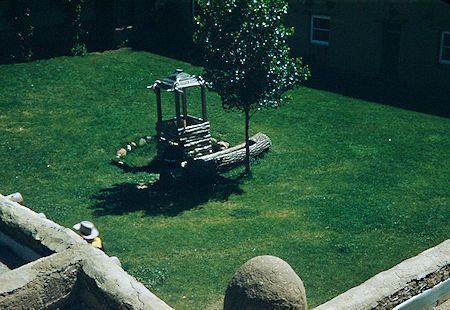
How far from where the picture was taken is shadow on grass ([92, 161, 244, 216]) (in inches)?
538

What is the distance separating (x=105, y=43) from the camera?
2653cm

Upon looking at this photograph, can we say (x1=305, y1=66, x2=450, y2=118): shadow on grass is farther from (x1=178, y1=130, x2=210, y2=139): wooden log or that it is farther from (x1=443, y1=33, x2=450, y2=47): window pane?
(x1=178, y1=130, x2=210, y2=139): wooden log

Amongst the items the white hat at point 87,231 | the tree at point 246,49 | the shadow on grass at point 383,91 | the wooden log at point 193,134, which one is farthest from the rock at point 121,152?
the shadow on grass at point 383,91

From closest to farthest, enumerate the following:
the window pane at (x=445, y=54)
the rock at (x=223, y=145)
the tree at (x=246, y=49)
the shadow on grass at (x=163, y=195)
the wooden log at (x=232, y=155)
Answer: the shadow on grass at (x=163, y=195) < the tree at (x=246, y=49) < the wooden log at (x=232, y=155) < the rock at (x=223, y=145) < the window pane at (x=445, y=54)

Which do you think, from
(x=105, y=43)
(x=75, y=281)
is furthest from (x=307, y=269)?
(x=105, y=43)

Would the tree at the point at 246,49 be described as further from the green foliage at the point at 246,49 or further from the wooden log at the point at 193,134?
the wooden log at the point at 193,134

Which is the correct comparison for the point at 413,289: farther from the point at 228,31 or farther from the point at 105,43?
the point at 105,43

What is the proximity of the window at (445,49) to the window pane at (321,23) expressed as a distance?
4.95m

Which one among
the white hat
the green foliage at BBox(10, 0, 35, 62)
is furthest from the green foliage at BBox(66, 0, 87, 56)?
the white hat

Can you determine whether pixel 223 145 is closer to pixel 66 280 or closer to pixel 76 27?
pixel 66 280

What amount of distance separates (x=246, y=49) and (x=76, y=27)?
13723mm

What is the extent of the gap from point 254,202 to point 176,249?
269 centimetres

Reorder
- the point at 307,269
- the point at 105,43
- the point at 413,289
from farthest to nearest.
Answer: the point at 105,43 → the point at 307,269 → the point at 413,289

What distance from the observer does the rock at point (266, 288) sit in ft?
23.5
